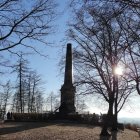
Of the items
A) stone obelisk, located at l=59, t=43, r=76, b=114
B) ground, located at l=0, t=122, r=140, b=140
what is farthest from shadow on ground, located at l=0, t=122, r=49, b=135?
stone obelisk, located at l=59, t=43, r=76, b=114

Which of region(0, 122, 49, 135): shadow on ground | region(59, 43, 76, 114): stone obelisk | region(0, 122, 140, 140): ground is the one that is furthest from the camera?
region(59, 43, 76, 114): stone obelisk

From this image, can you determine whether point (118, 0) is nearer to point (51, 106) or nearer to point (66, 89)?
point (66, 89)

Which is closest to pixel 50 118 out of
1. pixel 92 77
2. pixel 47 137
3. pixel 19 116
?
pixel 19 116

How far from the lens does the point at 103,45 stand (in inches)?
1184

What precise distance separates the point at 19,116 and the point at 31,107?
27222mm

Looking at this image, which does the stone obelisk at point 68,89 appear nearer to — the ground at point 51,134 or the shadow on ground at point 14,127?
the shadow on ground at point 14,127

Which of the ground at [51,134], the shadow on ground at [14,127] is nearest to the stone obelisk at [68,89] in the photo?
the shadow on ground at [14,127]

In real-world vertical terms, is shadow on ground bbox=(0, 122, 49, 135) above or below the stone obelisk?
below

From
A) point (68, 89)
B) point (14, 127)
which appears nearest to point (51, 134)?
point (14, 127)

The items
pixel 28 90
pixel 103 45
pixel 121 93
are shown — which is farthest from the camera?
pixel 28 90

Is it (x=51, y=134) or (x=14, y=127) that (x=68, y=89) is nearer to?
(x=14, y=127)

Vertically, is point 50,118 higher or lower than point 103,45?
lower

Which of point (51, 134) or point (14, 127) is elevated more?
point (14, 127)

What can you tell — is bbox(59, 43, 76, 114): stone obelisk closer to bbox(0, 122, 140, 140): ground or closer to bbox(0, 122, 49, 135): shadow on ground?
bbox(0, 122, 49, 135): shadow on ground
